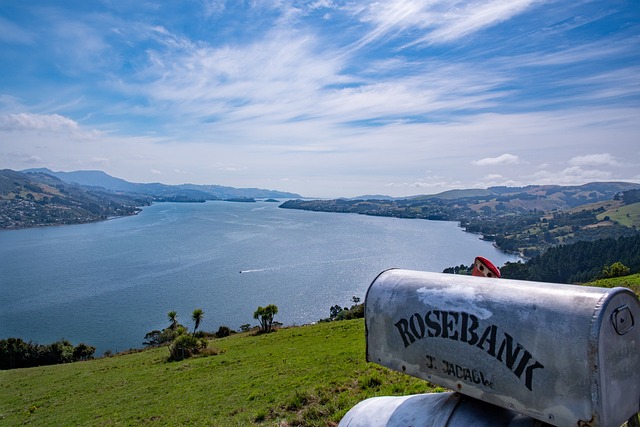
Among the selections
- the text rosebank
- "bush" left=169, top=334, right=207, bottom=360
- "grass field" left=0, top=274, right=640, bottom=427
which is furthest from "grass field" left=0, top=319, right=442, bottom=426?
the text rosebank

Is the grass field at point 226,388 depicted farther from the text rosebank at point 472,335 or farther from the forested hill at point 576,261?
the forested hill at point 576,261

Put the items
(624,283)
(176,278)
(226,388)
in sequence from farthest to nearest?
(176,278) < (624,283) < (226,388)

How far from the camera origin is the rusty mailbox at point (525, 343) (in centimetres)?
261

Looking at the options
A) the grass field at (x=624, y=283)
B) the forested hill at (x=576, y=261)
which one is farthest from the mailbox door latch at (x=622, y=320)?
the forested hill at (x=576, y=261)

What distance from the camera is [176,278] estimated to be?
105 metres

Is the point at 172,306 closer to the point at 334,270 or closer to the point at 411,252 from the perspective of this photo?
the point at 334,270

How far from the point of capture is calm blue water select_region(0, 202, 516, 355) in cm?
7625

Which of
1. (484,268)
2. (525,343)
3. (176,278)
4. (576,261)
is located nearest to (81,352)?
(176,278)

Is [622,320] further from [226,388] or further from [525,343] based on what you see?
[226,388]

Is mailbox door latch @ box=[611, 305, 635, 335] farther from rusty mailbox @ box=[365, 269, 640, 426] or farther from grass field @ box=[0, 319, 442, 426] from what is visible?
grass field @ box=[0, 319, 442, 426]

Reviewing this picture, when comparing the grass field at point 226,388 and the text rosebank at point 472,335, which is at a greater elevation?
the text rosebank at point 472,335

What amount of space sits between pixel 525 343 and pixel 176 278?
111551 millimetres

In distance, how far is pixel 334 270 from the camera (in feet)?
394

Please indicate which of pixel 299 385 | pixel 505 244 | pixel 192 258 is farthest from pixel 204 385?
pixel 505 244
